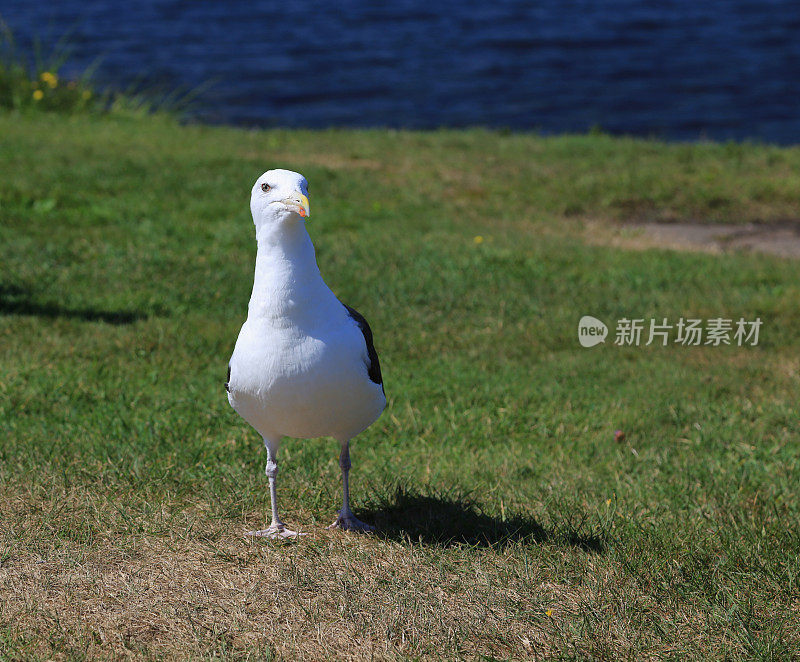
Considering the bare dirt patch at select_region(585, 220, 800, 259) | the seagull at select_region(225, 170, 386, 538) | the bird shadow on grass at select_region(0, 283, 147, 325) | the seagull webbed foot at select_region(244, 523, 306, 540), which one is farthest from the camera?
the bare dirt patch at select_region(585, 220, 800, 259)

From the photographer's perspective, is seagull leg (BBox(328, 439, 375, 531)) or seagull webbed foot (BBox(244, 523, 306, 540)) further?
seagull leg (BBox(328, 439, 375, 531))

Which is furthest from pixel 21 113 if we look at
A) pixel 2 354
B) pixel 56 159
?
pixel 2 354

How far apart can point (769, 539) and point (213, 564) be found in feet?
8.58

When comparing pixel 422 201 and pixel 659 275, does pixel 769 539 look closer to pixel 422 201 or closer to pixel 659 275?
pixel 659 275

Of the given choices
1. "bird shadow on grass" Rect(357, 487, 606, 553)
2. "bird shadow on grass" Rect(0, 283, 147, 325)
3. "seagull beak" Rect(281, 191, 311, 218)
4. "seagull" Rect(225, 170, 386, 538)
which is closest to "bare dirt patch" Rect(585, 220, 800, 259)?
"bird shadow on grass" Rect(0, 283, 147, 325)

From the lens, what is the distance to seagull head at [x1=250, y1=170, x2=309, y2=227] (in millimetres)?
4059

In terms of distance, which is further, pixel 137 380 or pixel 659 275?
pixel 659 275

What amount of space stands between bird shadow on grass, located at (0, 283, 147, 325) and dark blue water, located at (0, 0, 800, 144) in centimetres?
1290

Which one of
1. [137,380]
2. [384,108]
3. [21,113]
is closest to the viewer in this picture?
[137,380]

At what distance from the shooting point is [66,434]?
5.91 m

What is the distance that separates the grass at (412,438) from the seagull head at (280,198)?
59.8 inches

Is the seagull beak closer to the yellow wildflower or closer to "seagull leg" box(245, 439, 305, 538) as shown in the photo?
"seagull leg" box(245, 439, 305, 538)

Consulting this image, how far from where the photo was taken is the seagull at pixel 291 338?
4227 mm

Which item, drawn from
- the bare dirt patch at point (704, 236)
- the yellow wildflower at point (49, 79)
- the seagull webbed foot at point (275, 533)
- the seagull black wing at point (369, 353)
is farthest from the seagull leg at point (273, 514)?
the yellow wildflower at point (49, 79)
